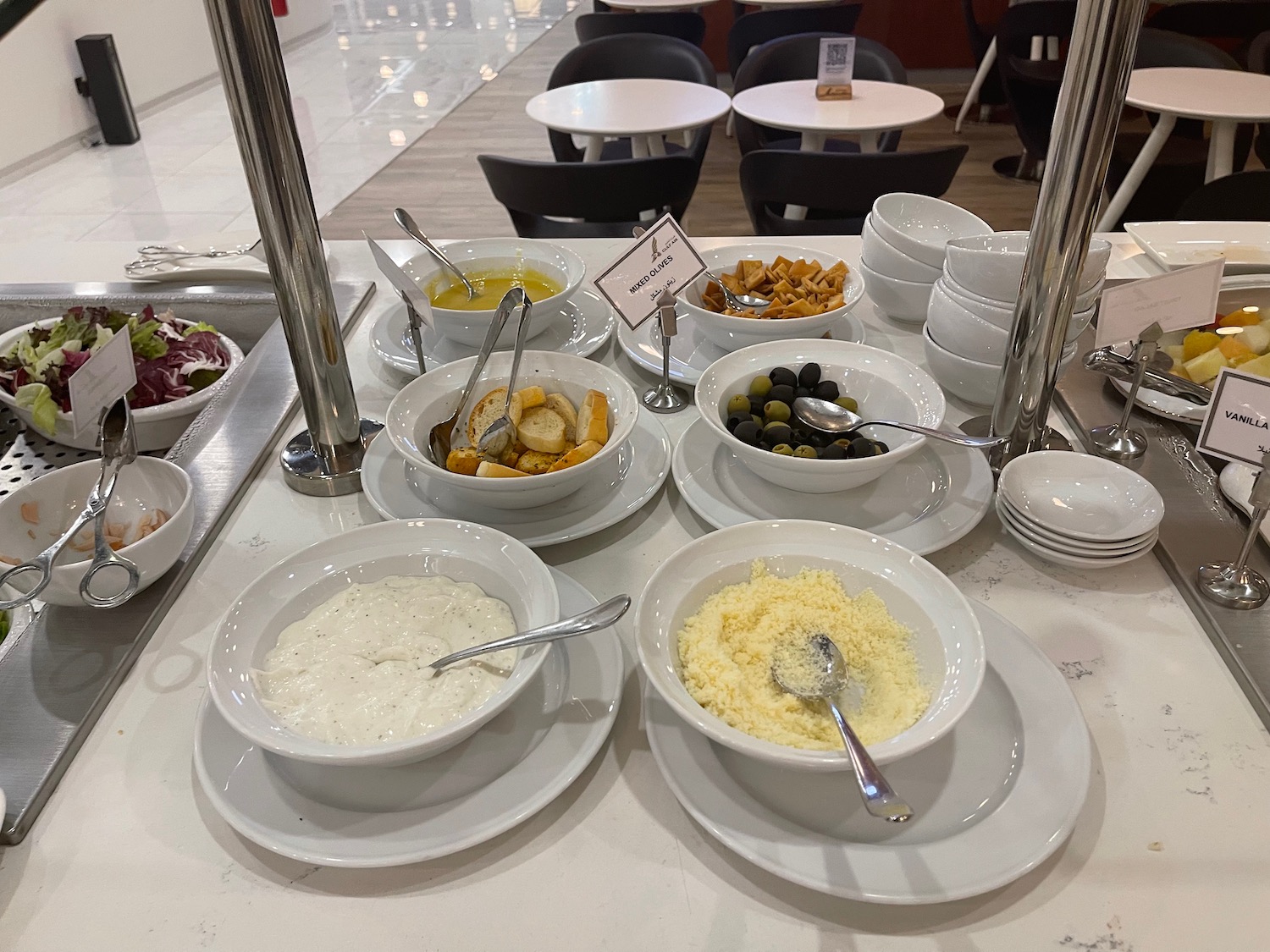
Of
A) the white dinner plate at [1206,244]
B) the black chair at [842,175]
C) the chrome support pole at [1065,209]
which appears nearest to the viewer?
the chrome support pole at [1065,209]

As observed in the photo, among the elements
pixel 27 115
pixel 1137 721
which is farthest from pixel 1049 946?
pixel 27 115

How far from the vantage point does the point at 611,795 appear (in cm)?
60

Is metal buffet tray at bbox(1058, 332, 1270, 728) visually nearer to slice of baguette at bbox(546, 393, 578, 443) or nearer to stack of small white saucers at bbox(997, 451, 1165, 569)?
stack of small white saucers at bbox(997, 451, 1165, 569)

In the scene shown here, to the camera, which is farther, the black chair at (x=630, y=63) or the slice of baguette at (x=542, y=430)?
the black chair at (x=630, y=63)

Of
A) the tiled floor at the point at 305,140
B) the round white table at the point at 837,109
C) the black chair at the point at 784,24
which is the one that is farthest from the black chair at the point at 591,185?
the black chair at the point at 784,24

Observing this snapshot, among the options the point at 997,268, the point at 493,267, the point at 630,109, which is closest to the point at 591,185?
the point at 493,267

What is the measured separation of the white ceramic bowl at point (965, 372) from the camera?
3.05 feet

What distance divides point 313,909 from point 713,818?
0.84 feet

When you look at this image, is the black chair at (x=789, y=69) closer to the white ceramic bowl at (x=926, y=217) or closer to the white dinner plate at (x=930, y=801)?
the white ceramic bowl at (x=926, y=217)

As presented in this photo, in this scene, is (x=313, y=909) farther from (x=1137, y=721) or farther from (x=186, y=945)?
(x=1137, y=721)

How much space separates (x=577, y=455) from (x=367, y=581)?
22 cm

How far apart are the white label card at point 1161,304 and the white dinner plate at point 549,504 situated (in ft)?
1.49

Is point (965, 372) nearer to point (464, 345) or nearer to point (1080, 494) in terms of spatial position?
point (1080, 494)

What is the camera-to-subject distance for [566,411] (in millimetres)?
880
